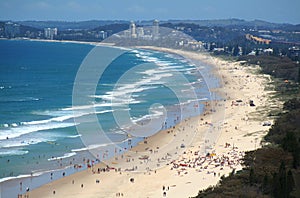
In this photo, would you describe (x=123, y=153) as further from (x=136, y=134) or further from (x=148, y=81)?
(x=148, y=81)

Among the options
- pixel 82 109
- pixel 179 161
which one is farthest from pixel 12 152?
pixel 82 109

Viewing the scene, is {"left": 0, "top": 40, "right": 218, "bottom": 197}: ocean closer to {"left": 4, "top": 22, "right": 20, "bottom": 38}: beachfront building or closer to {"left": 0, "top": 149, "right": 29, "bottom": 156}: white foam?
{"left": 0, "top": 149, "right": 29, "bottom": 156}: white foam

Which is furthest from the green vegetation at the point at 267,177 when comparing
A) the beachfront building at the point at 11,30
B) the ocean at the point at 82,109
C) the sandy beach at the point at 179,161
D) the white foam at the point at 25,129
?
the beachfront building at the point at 11,30

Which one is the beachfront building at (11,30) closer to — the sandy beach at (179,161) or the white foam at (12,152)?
the sandy beach at (179,161)

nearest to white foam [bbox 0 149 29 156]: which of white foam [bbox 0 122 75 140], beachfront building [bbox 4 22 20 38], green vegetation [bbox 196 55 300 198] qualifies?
white foam [bbox 0 122 75 140]

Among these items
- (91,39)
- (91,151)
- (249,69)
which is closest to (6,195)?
(91,151)

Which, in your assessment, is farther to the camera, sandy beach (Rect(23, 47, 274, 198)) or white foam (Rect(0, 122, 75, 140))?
white foam (Rect(0, 122, 75, 140))

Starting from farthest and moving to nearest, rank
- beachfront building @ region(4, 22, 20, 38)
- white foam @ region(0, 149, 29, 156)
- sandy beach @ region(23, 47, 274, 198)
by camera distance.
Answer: beachfront building @ region(4, 22, 20, 38) < white foam @ region(0, 149, 29, 156) < sandy beach @ region(23, 47, 274, 198)
